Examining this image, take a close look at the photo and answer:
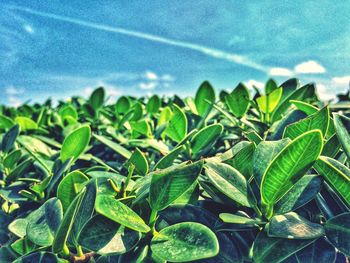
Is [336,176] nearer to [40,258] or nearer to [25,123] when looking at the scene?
[40,258]

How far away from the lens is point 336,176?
0.96m

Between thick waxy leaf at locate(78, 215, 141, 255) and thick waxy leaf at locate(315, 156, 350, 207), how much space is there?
0.55 m

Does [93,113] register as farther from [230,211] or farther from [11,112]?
[230,211]

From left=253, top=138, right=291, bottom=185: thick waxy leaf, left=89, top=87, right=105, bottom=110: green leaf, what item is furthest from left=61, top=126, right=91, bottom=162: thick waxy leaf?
left=89, top=87, right=105, bottom=110: green leaf

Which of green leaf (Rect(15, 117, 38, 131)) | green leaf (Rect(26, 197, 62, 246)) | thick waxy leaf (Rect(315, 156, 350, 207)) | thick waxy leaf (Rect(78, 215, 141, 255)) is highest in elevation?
thick waxy leaf (Rect(315, 156, 350, 207))

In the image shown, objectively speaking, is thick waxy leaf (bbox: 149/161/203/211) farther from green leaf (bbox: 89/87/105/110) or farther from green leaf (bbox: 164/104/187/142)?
green leaf (bbox: 89/87/105/110)

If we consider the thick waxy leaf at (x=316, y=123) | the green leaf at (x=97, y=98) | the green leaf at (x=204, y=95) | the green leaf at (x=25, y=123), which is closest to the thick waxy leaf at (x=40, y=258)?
the thick waxy leaf at (x=316, y=123)

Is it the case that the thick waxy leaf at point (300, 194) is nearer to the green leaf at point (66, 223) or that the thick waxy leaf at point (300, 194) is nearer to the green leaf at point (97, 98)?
the green leaf at point (66, 223)

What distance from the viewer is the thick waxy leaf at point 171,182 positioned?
3.15 ft

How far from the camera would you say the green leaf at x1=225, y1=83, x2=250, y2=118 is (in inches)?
83.4

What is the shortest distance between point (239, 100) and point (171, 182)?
125 cm

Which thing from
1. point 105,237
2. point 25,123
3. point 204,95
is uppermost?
point 204,95

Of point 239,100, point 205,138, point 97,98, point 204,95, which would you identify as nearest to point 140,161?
point 205,138

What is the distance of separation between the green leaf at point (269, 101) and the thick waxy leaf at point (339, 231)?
43.0 inches
